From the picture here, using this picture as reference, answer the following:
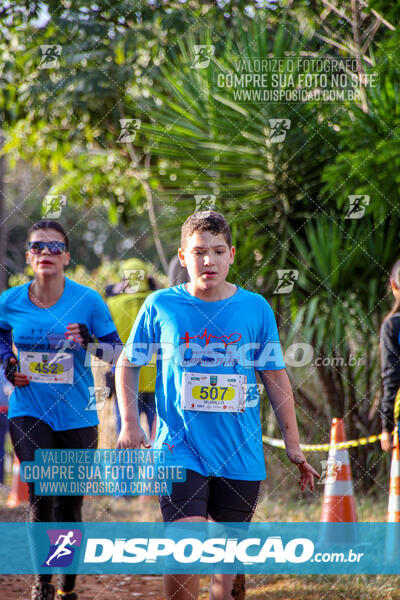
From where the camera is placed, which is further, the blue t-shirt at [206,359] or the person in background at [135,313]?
the person in background at [135,313]

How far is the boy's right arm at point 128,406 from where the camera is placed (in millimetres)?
2869

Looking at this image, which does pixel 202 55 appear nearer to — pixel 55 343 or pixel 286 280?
pixel 286 280

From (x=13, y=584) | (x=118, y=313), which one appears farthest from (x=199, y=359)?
(x=118, y=313)

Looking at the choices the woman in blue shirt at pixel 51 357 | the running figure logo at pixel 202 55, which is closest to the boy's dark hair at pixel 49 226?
the woman in blue shirt at pixel 51 357

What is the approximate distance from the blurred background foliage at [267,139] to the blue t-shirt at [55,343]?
4.38 feet

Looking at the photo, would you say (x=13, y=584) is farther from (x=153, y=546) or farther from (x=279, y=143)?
(x=279, y=143)

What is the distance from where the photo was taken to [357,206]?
500 cm

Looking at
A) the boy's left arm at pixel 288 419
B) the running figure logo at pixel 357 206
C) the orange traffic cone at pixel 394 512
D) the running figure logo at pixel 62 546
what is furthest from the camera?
the running figure logo at pixel 357 206

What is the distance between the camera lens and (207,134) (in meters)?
5.64

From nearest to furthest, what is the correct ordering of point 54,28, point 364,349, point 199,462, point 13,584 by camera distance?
point 199,462
point 13,584
point 364,349
point 54,28

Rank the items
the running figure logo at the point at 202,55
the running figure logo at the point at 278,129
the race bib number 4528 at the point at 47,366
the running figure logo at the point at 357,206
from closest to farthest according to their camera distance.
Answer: the race bib number 4528 at the point at 47,366 → the running figure logo at the point at 357,206 → the running figure logo at the point at 202,55 → the running figure logo at the point at 278,129

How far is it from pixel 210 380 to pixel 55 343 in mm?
1045

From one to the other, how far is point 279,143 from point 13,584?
3.28 m

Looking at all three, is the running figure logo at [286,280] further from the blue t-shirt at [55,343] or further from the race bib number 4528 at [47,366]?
the race bib number 4528 at [47,366]
